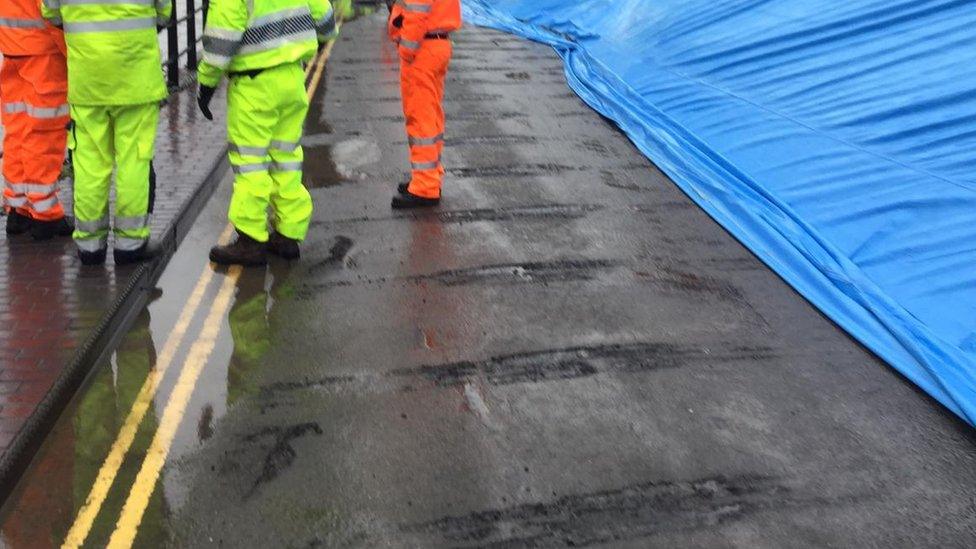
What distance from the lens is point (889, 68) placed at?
8500 millimetres

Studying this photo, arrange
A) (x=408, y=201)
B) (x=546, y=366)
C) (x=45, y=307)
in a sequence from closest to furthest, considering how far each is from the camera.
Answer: (x=546, y=366)
(x=45, y=307)
(x=408, y=201)

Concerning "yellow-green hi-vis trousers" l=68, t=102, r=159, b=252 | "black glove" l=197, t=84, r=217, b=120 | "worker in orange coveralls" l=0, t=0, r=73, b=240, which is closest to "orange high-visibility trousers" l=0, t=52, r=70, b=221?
"worker in orange coveralls" l=0, t=0, r=73, b=240

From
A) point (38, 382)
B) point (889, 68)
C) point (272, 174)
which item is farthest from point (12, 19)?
point (889, 68)

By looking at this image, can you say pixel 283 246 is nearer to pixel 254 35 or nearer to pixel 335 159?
pixel 254 35

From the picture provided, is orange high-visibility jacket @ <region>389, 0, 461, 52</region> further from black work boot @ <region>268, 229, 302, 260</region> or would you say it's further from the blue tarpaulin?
the blue tarpaulin

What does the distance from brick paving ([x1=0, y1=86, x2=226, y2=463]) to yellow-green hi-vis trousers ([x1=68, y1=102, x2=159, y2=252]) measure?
0.79 ft

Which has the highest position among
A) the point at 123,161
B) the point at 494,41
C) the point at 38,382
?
the point at 123,161

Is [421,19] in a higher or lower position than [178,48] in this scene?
higher

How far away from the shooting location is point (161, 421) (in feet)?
15.7

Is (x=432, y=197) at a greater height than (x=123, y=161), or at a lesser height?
lesser

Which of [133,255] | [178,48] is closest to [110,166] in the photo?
[133,255]

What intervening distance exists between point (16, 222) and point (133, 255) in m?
0.96

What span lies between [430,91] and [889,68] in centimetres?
373

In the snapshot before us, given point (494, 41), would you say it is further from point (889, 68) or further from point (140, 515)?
point (140, 515)
